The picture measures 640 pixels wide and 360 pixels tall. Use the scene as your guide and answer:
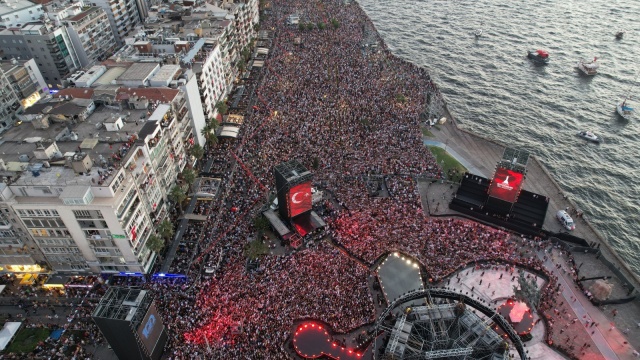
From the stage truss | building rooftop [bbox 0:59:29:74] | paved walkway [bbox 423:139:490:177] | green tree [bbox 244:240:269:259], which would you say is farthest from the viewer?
building rooftop [bbox 0:59:29:74]

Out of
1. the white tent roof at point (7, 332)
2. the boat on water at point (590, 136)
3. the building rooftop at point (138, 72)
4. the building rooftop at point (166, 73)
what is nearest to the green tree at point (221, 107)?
the building rooftop at point (166, 73)

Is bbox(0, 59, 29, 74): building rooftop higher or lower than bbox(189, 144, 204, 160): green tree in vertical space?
higher

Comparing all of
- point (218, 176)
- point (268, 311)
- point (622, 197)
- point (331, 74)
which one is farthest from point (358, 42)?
point (268, 311)

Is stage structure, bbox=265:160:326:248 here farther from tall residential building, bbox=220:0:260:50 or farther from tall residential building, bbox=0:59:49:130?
tall residential building, bbox=0:59:49:130

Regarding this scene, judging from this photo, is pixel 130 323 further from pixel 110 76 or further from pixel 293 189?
pixel 110 76

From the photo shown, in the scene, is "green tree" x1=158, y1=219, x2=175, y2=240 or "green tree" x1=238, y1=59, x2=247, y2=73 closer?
"green tree" x1=158, y1=219, x2=175, y2=240

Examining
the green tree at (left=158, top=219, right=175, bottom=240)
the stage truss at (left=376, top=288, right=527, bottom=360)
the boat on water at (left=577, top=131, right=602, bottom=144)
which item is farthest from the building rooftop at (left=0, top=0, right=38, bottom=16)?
the boat on water at (left=577, top=131, right=602, bottom=144)

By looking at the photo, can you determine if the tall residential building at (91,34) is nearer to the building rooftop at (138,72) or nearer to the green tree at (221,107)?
the building rooftop at (138,72)
